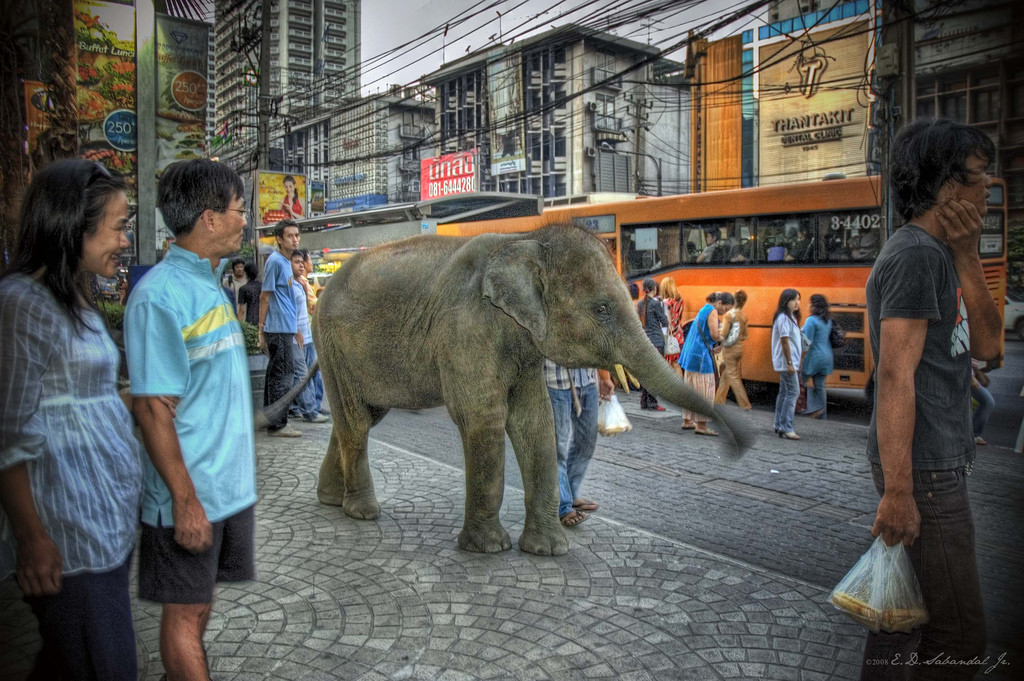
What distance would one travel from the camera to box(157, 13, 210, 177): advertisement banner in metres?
5.50

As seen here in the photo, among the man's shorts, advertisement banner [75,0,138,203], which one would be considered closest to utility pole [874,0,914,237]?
advertisement banner [75,0,138,203]

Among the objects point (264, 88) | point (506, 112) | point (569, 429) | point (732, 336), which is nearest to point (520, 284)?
point (569, 429)

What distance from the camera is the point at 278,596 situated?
3.74 meters

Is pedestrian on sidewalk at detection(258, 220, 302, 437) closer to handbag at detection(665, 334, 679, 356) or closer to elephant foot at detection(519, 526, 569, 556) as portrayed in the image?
elephant foot at detection(519, 526, 569, 556)

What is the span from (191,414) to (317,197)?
44991mm

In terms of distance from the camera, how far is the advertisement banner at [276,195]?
16.8m

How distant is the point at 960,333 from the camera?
94.0 inches

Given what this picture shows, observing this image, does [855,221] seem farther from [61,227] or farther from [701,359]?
[61,227]

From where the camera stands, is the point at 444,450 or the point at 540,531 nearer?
the point at 540,531

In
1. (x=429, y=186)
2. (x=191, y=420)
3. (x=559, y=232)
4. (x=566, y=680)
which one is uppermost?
(x=429, y=186)

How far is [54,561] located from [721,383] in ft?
27.9

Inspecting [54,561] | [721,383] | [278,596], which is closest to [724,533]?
[278,596]

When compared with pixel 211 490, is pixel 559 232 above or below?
above

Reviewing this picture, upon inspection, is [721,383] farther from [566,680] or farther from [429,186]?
[429,186]
